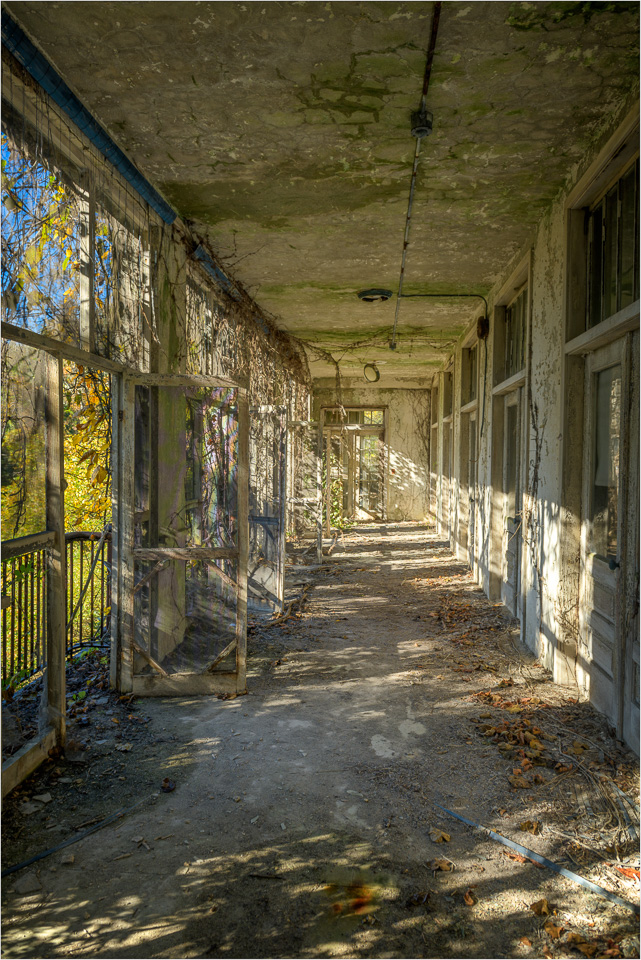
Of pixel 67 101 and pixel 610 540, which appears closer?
pixel 67 101

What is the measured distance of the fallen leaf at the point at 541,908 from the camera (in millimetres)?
1938

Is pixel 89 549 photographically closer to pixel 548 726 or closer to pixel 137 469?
pixel 137 469

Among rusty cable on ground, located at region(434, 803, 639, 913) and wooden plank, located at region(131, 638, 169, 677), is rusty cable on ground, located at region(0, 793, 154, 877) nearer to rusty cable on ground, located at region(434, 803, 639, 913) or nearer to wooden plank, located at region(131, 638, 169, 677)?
wooden plank, located at region(131, 638, 169, 677)

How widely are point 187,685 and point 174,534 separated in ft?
3.56

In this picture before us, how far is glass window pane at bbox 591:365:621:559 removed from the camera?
10.9 feet

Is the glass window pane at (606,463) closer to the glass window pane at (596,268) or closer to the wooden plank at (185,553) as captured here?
the glass window pane at (596,268)

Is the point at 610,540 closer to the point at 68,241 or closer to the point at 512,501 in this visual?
the point at 512,501

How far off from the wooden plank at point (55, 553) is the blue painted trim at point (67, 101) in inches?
49.1

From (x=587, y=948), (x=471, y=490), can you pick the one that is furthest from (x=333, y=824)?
(x=471, y=490)

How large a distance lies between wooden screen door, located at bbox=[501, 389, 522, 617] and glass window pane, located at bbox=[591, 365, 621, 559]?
1.53 meters

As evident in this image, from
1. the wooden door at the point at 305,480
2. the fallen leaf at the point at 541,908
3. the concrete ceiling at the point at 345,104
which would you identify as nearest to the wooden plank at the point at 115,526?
the concrete ceiling at the point at 345,104

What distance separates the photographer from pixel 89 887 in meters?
2.05

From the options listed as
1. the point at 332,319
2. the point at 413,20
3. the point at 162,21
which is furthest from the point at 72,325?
the point at 332,319

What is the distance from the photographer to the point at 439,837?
2324 millimetres
